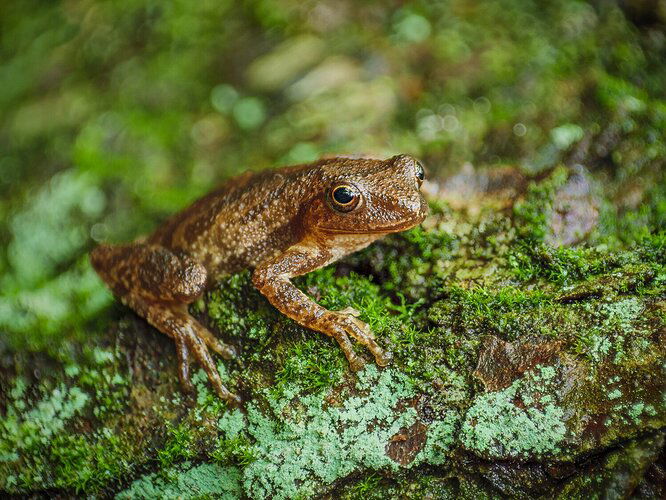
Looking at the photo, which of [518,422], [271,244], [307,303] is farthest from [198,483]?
[518,422]

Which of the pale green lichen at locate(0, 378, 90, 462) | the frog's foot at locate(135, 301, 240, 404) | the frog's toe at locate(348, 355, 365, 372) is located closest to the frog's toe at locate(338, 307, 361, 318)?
the frog's toe at locate(348, 355, 365, 372)

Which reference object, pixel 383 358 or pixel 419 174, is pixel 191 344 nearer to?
pixel 383 358

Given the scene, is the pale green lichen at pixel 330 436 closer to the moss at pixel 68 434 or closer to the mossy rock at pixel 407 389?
the mossy rock at pixel 407 389

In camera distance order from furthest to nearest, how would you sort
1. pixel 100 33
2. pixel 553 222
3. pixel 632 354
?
pixel 100 33
pixel 553 222
pixel 632 354

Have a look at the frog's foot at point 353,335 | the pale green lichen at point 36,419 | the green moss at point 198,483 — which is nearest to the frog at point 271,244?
the frog's foot at point 353,335

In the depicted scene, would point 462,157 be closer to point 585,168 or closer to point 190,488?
point 585,168

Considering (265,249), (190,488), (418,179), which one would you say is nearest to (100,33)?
(265,249)
